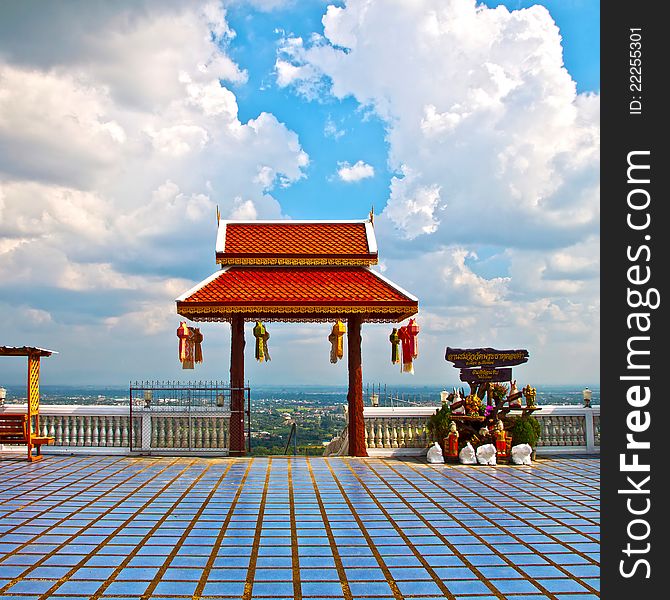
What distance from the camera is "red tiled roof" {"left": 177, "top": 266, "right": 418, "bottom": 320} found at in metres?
11.9

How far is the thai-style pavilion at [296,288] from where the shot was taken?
12.0m

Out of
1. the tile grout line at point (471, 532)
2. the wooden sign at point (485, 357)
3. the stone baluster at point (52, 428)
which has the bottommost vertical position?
the tile grout line at point (471, 532)

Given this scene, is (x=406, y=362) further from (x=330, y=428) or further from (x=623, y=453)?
(x=623, y=453)

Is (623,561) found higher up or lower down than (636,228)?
lower down

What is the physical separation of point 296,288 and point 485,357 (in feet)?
12.1

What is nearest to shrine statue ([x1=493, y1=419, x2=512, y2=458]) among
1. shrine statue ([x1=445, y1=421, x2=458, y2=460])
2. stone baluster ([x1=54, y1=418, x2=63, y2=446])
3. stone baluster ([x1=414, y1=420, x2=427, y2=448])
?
shrine statue ([x1=445, y1=421, x2=458, y2=460])

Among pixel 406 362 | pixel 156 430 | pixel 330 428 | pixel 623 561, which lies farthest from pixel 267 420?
pixel 623 561

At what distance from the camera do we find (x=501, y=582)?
5160 millimetres

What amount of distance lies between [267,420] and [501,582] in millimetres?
10401

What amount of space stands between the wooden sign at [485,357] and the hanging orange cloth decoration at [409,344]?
65 cm

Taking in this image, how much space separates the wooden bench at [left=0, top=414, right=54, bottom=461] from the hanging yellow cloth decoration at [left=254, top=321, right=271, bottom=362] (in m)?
3.98

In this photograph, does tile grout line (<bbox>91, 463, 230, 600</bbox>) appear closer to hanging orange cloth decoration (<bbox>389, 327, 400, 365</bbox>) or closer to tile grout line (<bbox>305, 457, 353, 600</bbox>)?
tile grout line (<bbox>305, 457, 353, 600</bbox>)

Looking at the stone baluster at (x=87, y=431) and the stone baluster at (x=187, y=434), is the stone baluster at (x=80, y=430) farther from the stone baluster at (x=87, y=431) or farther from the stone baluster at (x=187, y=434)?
the stone baluster at (x=187, y=434)

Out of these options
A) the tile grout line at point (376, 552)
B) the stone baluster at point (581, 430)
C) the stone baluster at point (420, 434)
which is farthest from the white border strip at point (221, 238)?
the stone baluster at point (581, 430)
